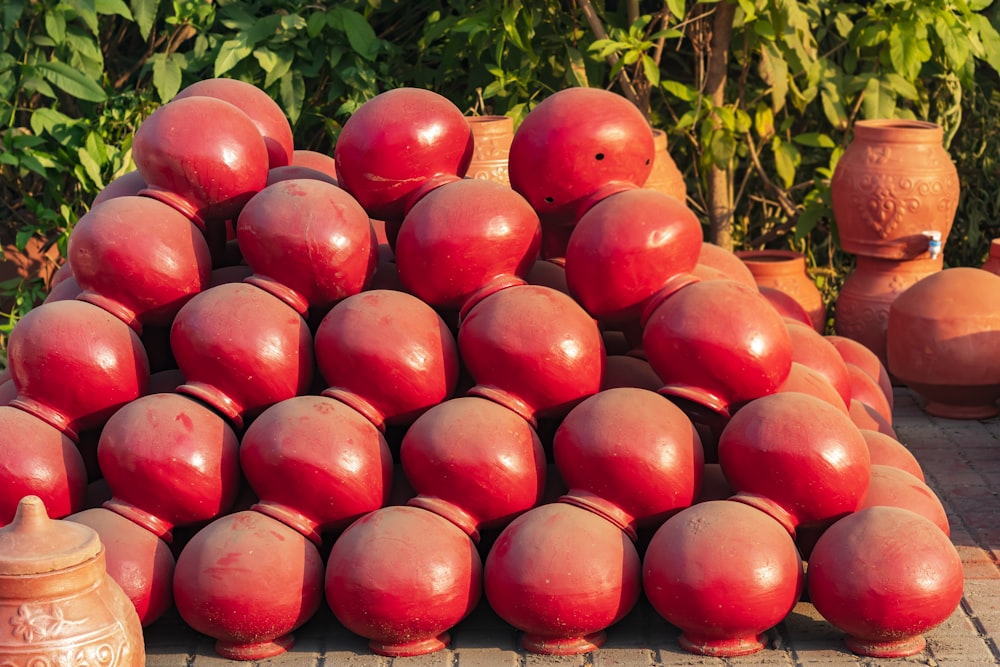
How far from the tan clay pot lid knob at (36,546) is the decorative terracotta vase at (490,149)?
120 inches

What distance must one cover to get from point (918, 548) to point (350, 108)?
4.07 m

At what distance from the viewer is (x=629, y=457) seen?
3.80 m

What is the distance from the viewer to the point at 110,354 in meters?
4.09

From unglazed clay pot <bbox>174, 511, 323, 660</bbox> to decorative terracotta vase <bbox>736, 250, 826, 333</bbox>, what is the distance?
3531mm

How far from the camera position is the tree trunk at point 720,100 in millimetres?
7129

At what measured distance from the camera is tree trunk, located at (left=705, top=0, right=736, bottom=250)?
7129mm

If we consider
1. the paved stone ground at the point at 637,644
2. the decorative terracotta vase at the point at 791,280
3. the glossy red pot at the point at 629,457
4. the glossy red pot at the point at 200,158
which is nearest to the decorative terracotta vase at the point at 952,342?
the decorative terracotta vase at the point at 791,280

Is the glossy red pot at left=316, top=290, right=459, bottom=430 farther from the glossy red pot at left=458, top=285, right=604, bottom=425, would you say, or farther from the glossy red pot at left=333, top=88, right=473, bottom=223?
the glossy red pot at left=333, top=88, right=473, bottom=223

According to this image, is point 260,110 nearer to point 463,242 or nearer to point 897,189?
point 463,242

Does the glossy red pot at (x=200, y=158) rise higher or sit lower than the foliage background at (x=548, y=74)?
higher

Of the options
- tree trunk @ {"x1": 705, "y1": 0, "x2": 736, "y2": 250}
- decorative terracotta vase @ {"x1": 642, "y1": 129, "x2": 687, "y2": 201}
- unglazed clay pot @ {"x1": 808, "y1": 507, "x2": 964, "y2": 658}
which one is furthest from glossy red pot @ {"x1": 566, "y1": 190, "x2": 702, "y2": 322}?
tree trunk @ {"x1": 705, "y1": 0, "x2": 736, "y2": 250}

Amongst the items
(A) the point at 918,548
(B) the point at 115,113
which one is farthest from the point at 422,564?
(B) the point at 115,113

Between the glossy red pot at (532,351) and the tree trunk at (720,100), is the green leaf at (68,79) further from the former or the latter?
the glossy red pot at (532,351)

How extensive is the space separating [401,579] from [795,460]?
3.69 ft
